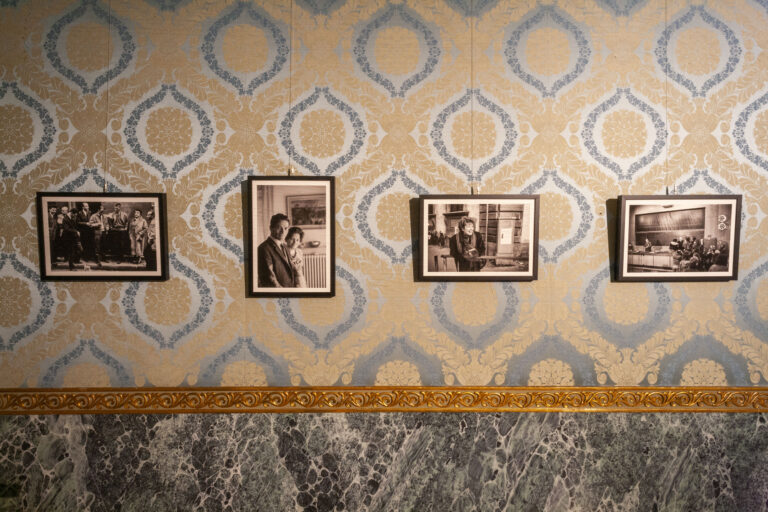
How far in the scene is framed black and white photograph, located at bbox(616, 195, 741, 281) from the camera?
2.12 meters

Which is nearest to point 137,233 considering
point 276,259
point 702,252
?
point 276,259

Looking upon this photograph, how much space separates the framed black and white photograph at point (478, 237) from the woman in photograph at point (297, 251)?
551 millimetres

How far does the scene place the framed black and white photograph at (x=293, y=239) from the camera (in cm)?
211

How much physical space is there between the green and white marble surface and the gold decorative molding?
46mm

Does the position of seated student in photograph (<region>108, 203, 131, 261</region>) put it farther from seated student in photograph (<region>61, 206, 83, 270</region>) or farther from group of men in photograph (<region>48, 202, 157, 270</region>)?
seated student in photograph (<region>61, 206, 83, 270</region>)

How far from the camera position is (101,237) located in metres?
2.10

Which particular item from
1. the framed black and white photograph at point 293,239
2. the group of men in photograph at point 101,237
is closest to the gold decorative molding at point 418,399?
the framed black and white photograph at point 293,239

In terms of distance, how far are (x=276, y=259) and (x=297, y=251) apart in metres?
0.10

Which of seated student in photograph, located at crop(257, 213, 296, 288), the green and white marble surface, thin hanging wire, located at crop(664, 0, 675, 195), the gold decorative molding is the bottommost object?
the green and white marble surface

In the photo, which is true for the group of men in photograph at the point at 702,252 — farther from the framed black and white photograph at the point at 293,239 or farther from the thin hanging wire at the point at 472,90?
the framed black and white photograph at the point at 293,239

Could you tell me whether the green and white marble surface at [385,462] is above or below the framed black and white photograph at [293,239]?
below

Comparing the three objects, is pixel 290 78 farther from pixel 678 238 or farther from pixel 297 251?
pixel 678 238

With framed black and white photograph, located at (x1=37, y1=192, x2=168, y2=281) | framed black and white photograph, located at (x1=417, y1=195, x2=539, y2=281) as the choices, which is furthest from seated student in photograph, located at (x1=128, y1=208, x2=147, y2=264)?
framed black and white photograph, located at (x1=417, y1=195, x2=539, y2=281)

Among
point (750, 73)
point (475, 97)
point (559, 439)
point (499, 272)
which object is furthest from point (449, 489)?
point (750, 73)
